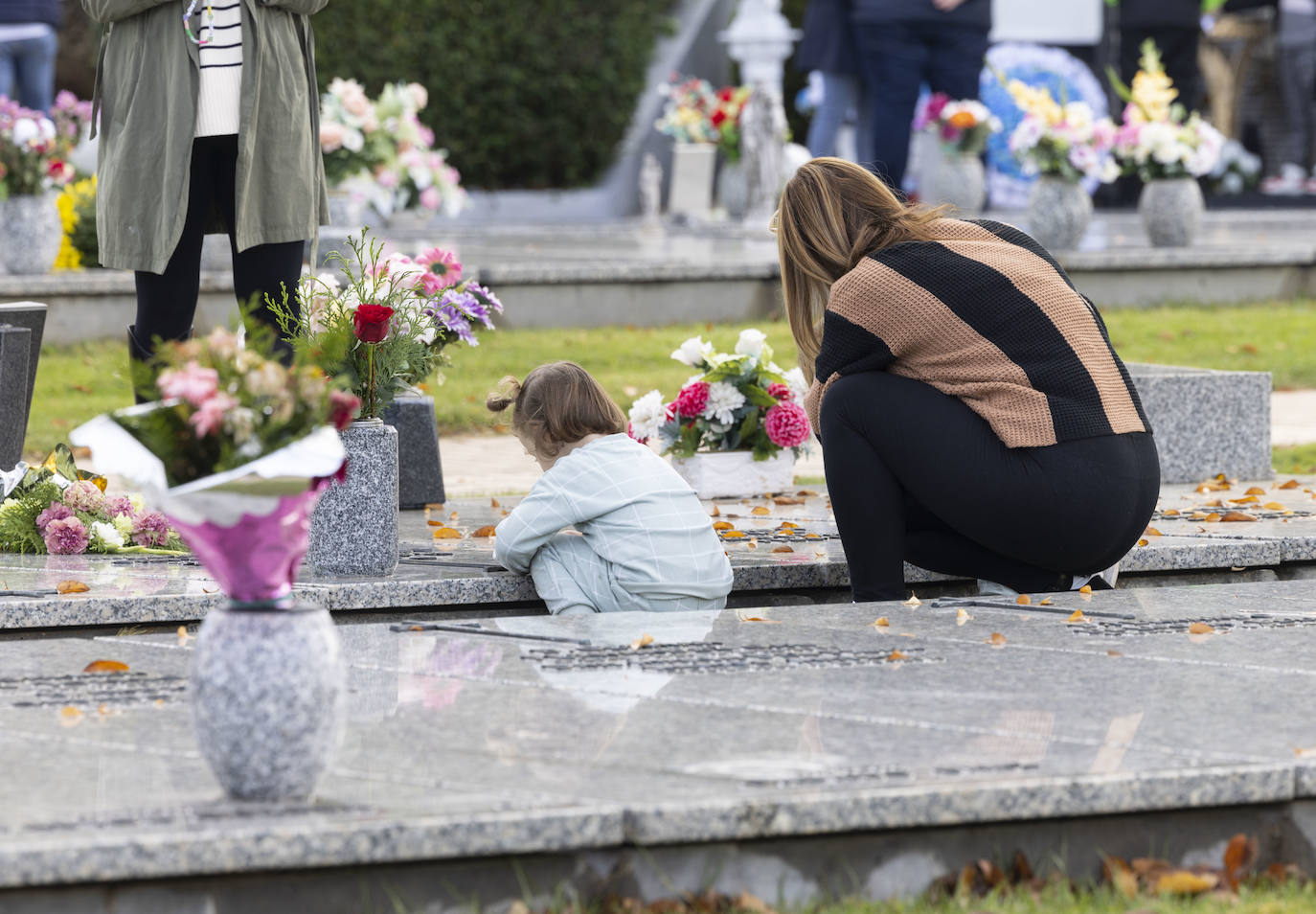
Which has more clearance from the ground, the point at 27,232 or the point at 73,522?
the point at 27,232

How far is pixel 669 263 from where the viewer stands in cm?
952

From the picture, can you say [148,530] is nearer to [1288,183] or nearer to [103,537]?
[103,537]

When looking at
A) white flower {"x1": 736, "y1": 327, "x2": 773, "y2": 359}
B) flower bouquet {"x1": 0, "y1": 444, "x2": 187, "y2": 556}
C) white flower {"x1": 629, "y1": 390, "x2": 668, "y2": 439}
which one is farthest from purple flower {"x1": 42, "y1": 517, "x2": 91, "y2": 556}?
white flower {"x1": 736, "y1": 327, "x2": 773, "y2": 359}

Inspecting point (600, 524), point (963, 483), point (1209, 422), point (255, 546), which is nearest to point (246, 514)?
point (255, 546)

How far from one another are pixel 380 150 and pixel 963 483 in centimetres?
564

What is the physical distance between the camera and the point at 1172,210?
1090 cm

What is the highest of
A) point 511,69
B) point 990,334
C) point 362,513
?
point 511,69

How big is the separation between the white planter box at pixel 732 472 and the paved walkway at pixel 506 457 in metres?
0.30

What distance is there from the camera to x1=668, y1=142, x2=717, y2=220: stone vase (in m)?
15.9

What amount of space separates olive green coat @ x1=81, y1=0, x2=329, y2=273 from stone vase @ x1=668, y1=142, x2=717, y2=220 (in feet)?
36.5

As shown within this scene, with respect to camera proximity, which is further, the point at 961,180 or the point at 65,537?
the point at 961,180

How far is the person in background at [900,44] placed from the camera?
410 inches

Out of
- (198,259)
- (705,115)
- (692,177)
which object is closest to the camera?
(198,259)

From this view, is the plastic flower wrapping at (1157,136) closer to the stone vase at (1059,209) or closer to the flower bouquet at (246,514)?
the stone vase at (1059,209)
